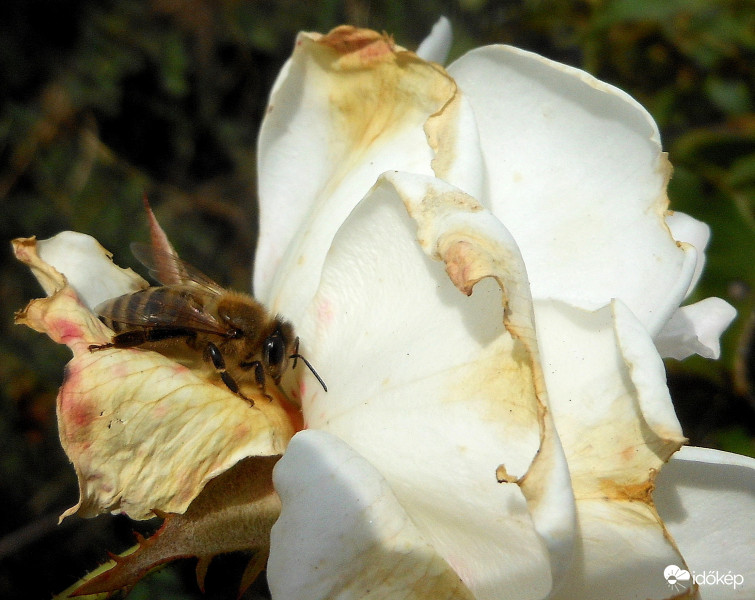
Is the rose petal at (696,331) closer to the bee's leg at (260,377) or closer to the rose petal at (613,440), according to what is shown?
the rose petal at (613,440)

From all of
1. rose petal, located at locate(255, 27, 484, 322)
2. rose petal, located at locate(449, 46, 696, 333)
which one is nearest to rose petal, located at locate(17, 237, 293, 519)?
rose petal, located at locate(255, 27, 484, 322)

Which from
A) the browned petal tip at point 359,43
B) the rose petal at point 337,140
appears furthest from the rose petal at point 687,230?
the browned petal tip at point 359,43

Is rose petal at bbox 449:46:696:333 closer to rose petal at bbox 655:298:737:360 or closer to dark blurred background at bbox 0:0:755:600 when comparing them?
rose petal at bbox 655:298:737:360

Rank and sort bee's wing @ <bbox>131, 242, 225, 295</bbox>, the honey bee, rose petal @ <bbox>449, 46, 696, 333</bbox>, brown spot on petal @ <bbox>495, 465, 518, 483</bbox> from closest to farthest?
brown spot on petal @ <bbox>495, 465, 518, 483</bbox>, rose petal @ <bbox>449, 46, 696, 333</bbox>, the honey bee, bee's wing @ <bbox>131, 242, 225, 295</bbox>

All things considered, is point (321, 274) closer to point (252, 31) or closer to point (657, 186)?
point (657, 186)

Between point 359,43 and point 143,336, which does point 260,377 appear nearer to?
point 143,336

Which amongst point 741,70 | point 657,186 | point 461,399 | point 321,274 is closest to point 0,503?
point 321,274
